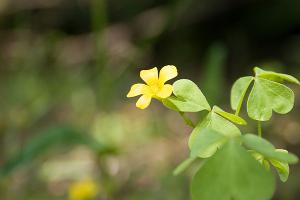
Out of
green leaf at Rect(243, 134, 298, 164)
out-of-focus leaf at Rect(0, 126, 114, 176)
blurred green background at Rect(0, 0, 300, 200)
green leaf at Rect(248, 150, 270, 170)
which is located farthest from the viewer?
blurred green background at Rect(0, 0, 300, 200)

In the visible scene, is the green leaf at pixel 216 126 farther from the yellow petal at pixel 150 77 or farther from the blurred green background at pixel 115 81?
the blurred green background at pixel 115 81

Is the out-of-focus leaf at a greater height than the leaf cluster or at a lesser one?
lesser

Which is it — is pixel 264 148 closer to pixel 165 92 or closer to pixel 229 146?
pixel 229 146

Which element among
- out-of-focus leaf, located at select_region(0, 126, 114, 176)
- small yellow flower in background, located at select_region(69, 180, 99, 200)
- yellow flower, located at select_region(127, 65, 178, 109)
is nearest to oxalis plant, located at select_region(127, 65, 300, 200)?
yellow flower, located at select_region(127, 65, 178, 109)

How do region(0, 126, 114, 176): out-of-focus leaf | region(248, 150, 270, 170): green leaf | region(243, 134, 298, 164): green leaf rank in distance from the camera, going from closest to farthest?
region(243, 134, 298, 164): green leaf, region(248, 150, 270, 170): green leaf, region(0, 126, 114, 176): out-of-focus leaf

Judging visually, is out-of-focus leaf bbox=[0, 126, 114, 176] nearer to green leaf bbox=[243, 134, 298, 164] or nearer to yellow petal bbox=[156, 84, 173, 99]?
yellow petal bbox=[156, 84, 173, 99]

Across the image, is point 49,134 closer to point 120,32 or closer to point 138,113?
point 138,113
